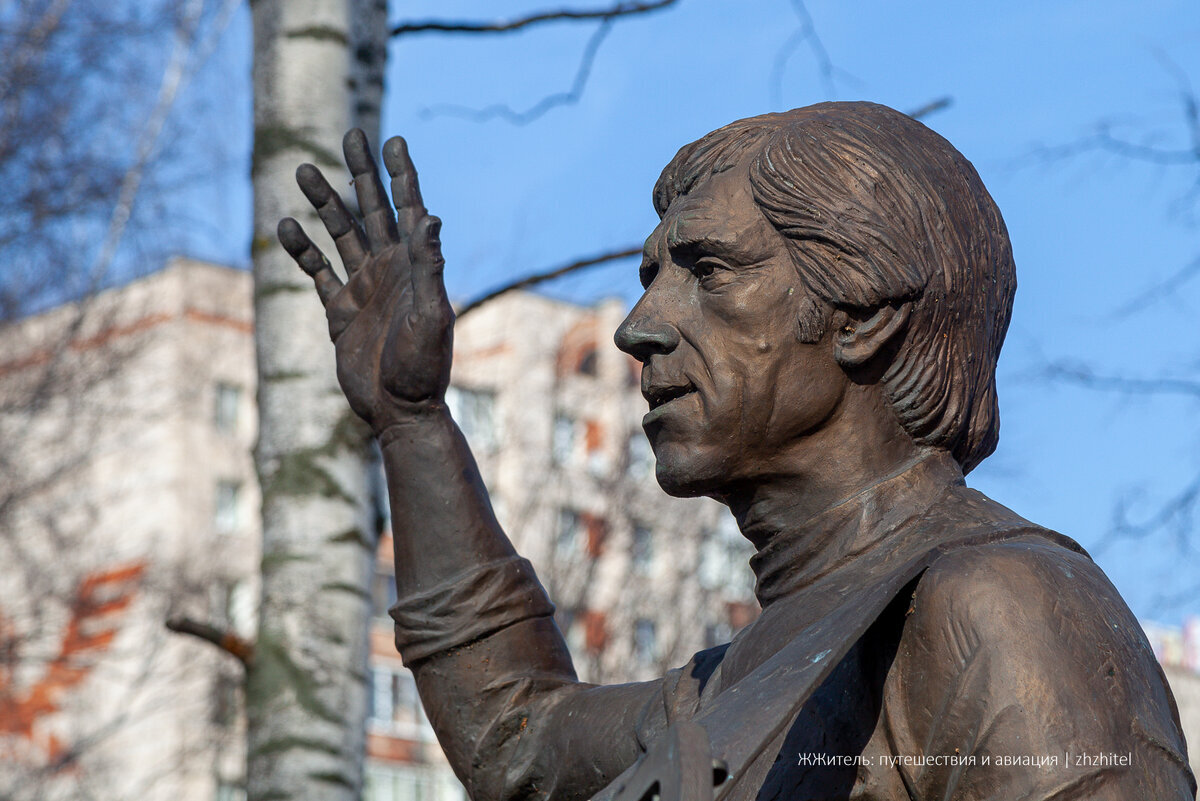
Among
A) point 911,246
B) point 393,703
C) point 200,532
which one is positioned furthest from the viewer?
point 393,703

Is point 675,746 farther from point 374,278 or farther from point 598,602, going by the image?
point 598,602

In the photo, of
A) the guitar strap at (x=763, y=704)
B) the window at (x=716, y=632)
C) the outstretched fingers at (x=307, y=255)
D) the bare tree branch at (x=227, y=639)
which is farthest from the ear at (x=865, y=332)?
the window at (x=716, y=632)

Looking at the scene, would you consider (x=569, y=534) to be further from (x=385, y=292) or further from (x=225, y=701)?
(x=385, y=292)

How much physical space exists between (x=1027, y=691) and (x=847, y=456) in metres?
0.51

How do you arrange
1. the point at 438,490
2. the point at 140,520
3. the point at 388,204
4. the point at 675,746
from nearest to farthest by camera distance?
the point at 675,746, the point at 438,490, the point at 388,204, the point at 140,520

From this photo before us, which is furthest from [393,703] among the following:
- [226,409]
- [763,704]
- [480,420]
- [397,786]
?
[763,704]

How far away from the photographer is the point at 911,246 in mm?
2572

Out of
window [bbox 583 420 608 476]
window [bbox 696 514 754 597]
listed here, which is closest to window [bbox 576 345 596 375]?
window [bbox 583 420 608 476]

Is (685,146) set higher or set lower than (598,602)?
lower

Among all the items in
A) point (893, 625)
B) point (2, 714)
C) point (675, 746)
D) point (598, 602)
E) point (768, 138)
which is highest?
point (598, 602)

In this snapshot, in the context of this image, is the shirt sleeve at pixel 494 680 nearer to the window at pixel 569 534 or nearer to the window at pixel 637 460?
the window at pixel 569 534

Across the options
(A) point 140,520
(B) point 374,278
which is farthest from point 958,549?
(A) point 140,520

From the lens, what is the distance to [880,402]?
8.68 feet

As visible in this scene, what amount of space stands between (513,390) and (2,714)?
21.5ft
